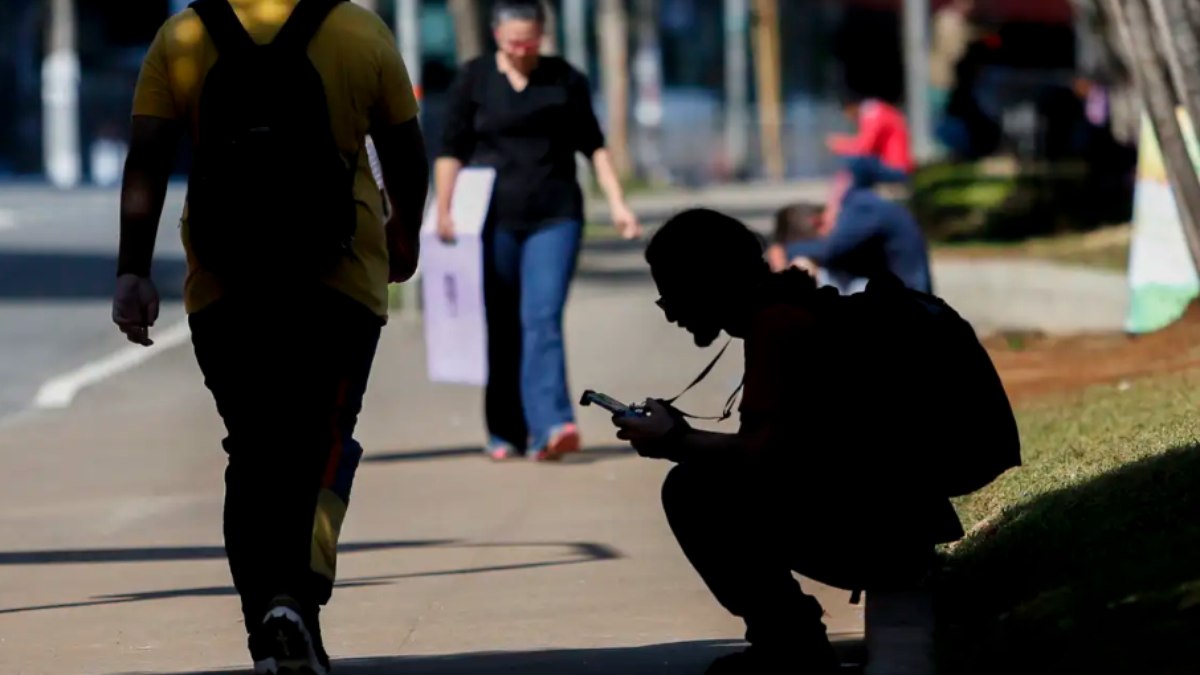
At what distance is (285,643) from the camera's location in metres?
5.46

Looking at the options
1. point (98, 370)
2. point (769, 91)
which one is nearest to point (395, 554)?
point (98, 370)

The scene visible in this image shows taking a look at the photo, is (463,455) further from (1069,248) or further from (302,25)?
(1069,248)

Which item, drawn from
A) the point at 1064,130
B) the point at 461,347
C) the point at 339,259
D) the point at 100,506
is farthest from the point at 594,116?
the point at 1064,130

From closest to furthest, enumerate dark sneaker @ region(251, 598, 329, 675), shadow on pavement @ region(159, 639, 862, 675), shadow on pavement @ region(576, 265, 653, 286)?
dark sneaker @ region(251, 598, 329, 675)
shadow on pavement @ region(159, 639, 862, 675)
shadow on pavement @ region(576, 265, 653, 286)

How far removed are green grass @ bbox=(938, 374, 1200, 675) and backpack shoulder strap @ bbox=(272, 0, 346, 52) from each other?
1.80 meters

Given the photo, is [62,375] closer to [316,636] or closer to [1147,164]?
[1147,164]

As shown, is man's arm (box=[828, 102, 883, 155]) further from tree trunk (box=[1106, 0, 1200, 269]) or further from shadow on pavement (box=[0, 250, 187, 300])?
shadow on pavement (box=[0, 250, 187, 300])

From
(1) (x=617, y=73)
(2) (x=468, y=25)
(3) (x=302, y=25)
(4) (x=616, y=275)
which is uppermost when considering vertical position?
(3) (x=302, y=25)

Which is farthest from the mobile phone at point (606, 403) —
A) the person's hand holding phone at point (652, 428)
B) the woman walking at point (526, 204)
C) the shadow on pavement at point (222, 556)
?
the woman walking at point (526, 204)

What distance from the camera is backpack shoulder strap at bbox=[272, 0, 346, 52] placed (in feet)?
18.2

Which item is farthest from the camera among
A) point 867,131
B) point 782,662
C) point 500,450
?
point 867,131

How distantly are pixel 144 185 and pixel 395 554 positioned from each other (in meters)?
2.75

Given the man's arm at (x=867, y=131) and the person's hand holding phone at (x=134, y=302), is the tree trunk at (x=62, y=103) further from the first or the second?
the person's hand holding phone at (x=134, y=302)

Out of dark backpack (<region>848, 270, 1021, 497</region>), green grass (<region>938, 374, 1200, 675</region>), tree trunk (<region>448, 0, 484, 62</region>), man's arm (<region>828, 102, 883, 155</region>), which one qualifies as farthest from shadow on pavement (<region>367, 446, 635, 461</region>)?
tree trunk (<region>448, 0, 484, 62</region>)
